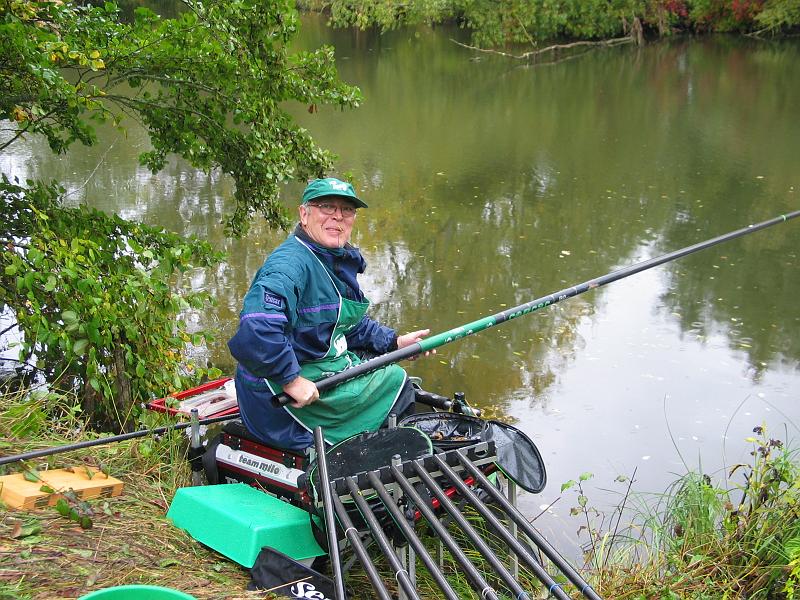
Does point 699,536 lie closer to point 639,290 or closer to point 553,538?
point 553,538

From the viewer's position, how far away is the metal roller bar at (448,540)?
241 cm

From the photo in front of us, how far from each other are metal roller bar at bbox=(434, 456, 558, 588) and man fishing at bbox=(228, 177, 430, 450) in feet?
Result: 1.64

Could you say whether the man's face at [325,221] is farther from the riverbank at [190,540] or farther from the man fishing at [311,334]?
the riverbank at [190,540]

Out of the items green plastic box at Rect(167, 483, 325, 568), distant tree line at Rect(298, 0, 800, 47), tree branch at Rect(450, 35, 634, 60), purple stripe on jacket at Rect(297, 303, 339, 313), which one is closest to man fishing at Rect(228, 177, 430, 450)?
purple stripe on jacket at Rect(297, 303, 339, 313)

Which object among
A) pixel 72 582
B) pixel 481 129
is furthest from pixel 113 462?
pixel 481 129

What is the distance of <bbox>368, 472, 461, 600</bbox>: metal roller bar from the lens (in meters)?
2.49

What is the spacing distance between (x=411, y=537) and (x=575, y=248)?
241 inches

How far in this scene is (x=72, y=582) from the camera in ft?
8.75

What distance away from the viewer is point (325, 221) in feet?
10.9

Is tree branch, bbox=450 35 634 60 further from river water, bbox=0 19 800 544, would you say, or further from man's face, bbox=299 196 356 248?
man's face, bbox=299 196 356 248

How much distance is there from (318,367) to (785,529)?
1783 millimetres

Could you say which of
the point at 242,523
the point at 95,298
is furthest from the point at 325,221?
the point at 95,298

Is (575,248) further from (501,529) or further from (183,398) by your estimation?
(501,529)

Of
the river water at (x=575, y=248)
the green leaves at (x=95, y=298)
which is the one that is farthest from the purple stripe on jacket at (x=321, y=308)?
the river water at (x=575, y=248)
